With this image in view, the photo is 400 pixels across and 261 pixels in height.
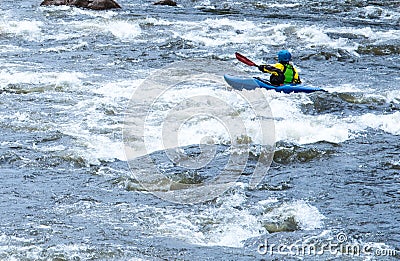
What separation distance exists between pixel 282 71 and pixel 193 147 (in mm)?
2608

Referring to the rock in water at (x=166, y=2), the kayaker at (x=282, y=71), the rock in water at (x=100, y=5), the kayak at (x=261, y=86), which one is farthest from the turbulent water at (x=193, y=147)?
the rock in water at (x=166, y=2)

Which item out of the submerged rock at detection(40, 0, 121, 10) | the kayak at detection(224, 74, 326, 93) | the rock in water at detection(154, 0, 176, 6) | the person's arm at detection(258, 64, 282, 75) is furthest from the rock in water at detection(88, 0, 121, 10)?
the person's arm at detection(258, 64, 282, 75)

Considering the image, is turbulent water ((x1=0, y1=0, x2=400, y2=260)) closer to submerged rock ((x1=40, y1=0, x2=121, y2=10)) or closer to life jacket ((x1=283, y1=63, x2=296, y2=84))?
life jacket ((x1=283, y1=63, x2=296, y2=84))

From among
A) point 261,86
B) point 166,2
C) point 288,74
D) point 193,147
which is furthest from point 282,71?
point 166,2

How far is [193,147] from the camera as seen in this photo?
8398mm

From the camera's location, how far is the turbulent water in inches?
242

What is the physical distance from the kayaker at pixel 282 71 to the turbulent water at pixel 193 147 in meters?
0.26

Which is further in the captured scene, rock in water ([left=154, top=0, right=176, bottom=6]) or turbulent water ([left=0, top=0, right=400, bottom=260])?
rock in water ([left=154, top=0, right=176, bottom=6])

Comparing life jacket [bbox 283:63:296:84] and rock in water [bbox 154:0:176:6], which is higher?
life jacket [bbox 283:63:296:84]

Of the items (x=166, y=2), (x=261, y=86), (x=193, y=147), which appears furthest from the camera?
(x=166, y=2)

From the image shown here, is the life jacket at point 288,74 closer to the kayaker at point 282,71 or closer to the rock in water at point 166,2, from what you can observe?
the kayaker at point 282,71

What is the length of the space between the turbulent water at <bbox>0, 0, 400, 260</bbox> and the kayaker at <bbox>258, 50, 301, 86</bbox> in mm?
262

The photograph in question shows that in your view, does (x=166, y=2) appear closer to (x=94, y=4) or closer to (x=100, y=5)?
(x=100, y=5)

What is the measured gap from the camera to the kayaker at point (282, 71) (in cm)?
1042
